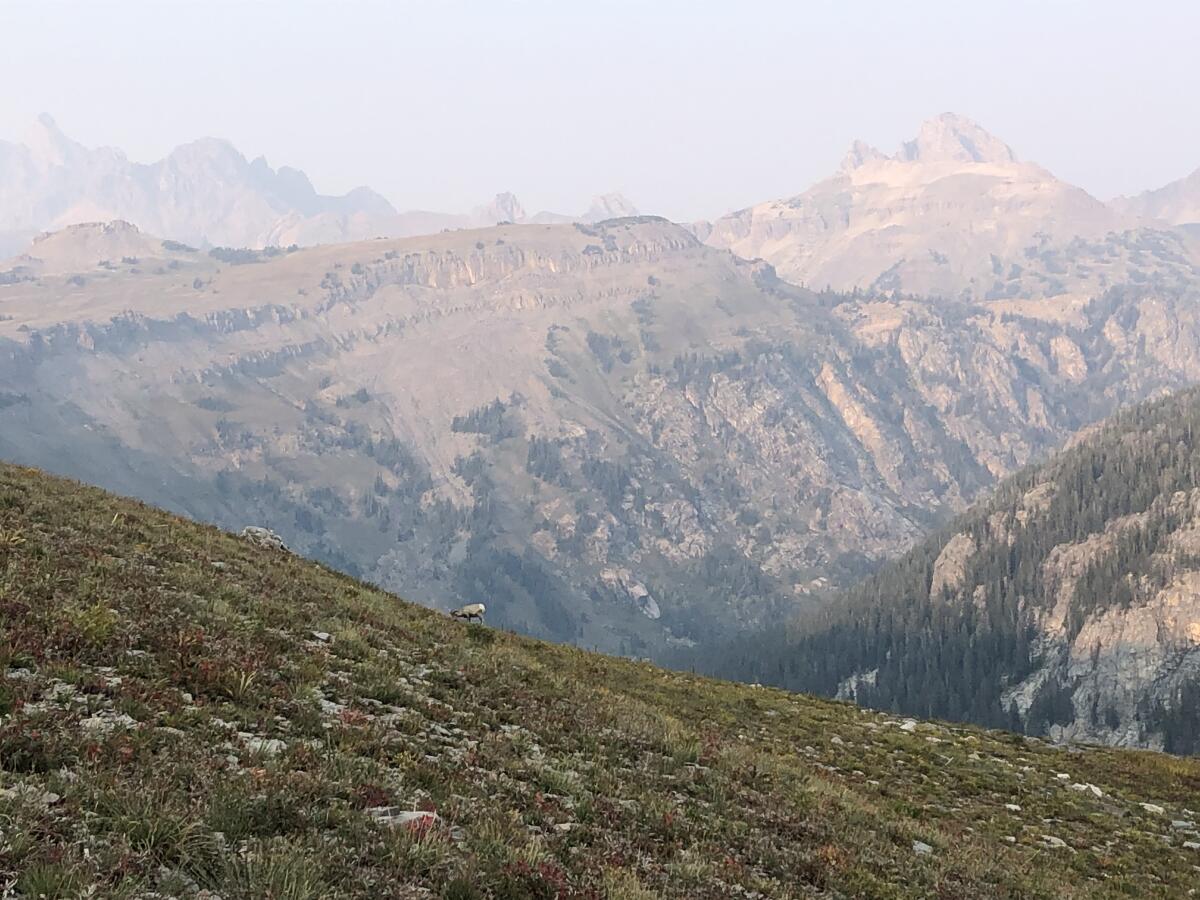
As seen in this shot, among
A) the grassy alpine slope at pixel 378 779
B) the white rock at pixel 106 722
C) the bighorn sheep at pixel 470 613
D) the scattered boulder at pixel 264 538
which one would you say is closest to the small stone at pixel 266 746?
the grassy alpine slope at pixel 378 779

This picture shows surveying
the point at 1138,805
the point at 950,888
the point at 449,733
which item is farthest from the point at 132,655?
the point at 1138,805

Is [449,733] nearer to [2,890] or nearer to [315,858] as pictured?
[315,858]

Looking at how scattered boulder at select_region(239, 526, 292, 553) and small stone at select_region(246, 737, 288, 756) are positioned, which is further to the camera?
scattered boulder at select_region(239, 526, 292, 553)

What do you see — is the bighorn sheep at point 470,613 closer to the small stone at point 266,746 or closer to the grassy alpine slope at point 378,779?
the grassy alpine slope at point 378,779

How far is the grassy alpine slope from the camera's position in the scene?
8250 mm

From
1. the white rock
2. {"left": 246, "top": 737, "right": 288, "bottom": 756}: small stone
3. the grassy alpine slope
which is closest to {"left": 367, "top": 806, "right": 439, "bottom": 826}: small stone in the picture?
the grassy alpine slope

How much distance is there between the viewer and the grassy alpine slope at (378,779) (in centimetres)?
825

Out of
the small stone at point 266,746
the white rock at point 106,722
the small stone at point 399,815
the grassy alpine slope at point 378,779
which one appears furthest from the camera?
the small stone at point 266,746

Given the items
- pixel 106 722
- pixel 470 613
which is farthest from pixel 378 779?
pixel 470 613

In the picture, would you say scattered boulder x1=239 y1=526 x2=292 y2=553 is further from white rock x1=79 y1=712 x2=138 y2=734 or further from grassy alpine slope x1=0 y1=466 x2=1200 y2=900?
white rock x1=79 y1=712 x2=138 y2=734

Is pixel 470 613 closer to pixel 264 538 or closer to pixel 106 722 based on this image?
pixel 264 538

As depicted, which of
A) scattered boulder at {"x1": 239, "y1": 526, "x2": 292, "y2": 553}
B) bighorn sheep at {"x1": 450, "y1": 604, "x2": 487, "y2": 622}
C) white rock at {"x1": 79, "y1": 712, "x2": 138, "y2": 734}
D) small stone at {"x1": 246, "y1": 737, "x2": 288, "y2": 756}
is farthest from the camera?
bighorn sheep at {"x1": 450, "y1": 604, "x2": 487, "y2": 622}

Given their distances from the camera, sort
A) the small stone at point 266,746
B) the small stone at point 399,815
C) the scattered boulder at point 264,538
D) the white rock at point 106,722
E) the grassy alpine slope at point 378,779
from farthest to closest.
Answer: the scattered boulder at point 264,538
the small stone at point 266,746
the white rock at point 106,722
the small stone at point 399,815
the grassy alpine slope at point 378,779

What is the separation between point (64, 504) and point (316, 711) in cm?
1861
